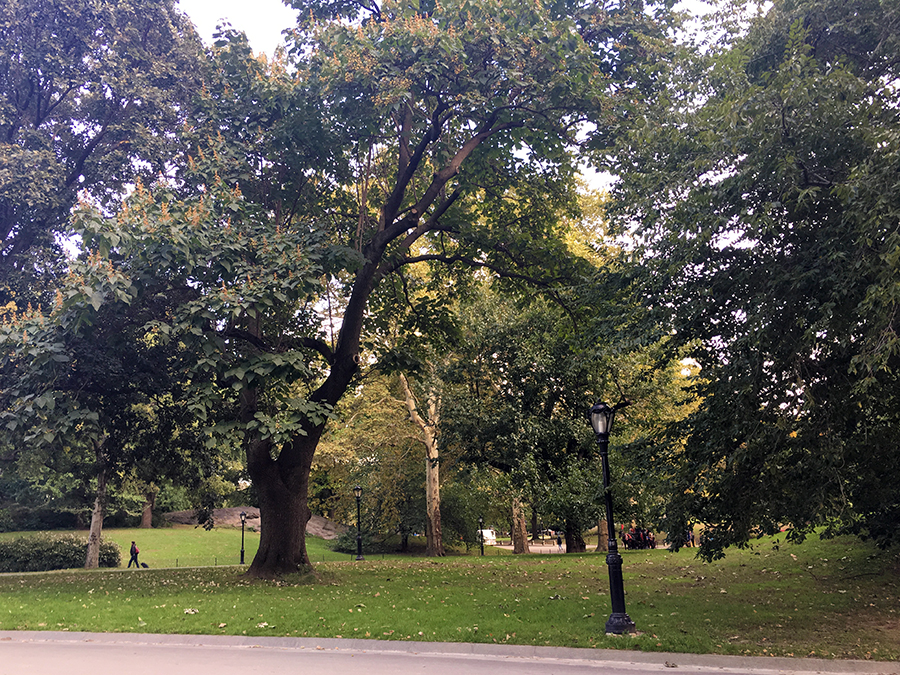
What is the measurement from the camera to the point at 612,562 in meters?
8.77

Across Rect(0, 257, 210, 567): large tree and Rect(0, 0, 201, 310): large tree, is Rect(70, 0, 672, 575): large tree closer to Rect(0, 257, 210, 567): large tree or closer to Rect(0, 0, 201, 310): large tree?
Rect(0, 257, 210, 567): large tree

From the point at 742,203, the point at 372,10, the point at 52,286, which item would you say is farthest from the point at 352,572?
the point at 372,10

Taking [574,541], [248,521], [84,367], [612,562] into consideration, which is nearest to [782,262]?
[612,562]

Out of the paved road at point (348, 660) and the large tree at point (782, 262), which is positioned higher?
the large tree at point (782, 262)

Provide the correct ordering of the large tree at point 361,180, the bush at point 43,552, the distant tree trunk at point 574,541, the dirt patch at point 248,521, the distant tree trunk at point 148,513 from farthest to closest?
the dirt patch at point 248,521 < the distant tree trunk at point 148,513 < the bush at point 43,552 < the distant tree trunk at point 574,541 < the large tree at point 361,180

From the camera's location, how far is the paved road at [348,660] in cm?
680

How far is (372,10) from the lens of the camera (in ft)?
51.2

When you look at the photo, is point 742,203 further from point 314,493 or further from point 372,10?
point 314,493

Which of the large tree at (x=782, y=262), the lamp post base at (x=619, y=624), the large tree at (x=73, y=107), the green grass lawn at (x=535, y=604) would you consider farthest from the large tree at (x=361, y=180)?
the lamp post base at (x=619, y=624)

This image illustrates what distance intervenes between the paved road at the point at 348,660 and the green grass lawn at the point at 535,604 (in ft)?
1.15

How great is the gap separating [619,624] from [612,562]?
84cm

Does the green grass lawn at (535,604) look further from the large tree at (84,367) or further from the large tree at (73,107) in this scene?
the large tree at (73,107)

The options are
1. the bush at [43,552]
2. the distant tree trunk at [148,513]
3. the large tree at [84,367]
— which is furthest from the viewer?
the distant tree trunk at [148,513]

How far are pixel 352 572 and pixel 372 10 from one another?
1443 cm
